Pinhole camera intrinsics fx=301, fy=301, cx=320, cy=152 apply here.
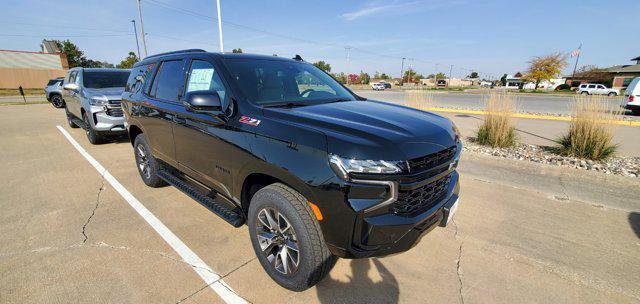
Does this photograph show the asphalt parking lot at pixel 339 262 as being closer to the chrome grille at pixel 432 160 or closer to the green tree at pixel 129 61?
the chrome grille at pixel 432 160

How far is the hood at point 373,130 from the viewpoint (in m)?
1.90

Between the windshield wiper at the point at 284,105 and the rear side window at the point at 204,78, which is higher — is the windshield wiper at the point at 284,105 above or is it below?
below

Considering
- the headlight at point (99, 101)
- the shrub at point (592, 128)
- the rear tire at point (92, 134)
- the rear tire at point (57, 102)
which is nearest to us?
the shrub at point (592, 128)

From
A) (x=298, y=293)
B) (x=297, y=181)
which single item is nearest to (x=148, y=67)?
(x=297, y=181)

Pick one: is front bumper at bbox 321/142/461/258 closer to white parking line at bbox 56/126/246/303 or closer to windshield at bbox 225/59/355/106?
white parking line at bbox 56/126/246/303

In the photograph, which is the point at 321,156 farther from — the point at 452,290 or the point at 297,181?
the point at 452,290

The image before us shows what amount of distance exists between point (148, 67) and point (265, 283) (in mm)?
3352

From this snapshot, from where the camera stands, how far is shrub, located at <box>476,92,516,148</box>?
668 centimetres

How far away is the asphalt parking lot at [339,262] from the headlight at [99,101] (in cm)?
248

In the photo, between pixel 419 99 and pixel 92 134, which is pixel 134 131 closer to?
pixel 92 134

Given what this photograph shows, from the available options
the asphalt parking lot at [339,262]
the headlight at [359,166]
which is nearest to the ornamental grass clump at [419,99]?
the asphalt parking lot at [339,262]

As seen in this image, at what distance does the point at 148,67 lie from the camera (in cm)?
411

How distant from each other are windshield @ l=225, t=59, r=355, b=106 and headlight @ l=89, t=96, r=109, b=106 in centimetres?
530

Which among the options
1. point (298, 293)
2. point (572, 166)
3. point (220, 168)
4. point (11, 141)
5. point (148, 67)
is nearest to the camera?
point (298, 293)
